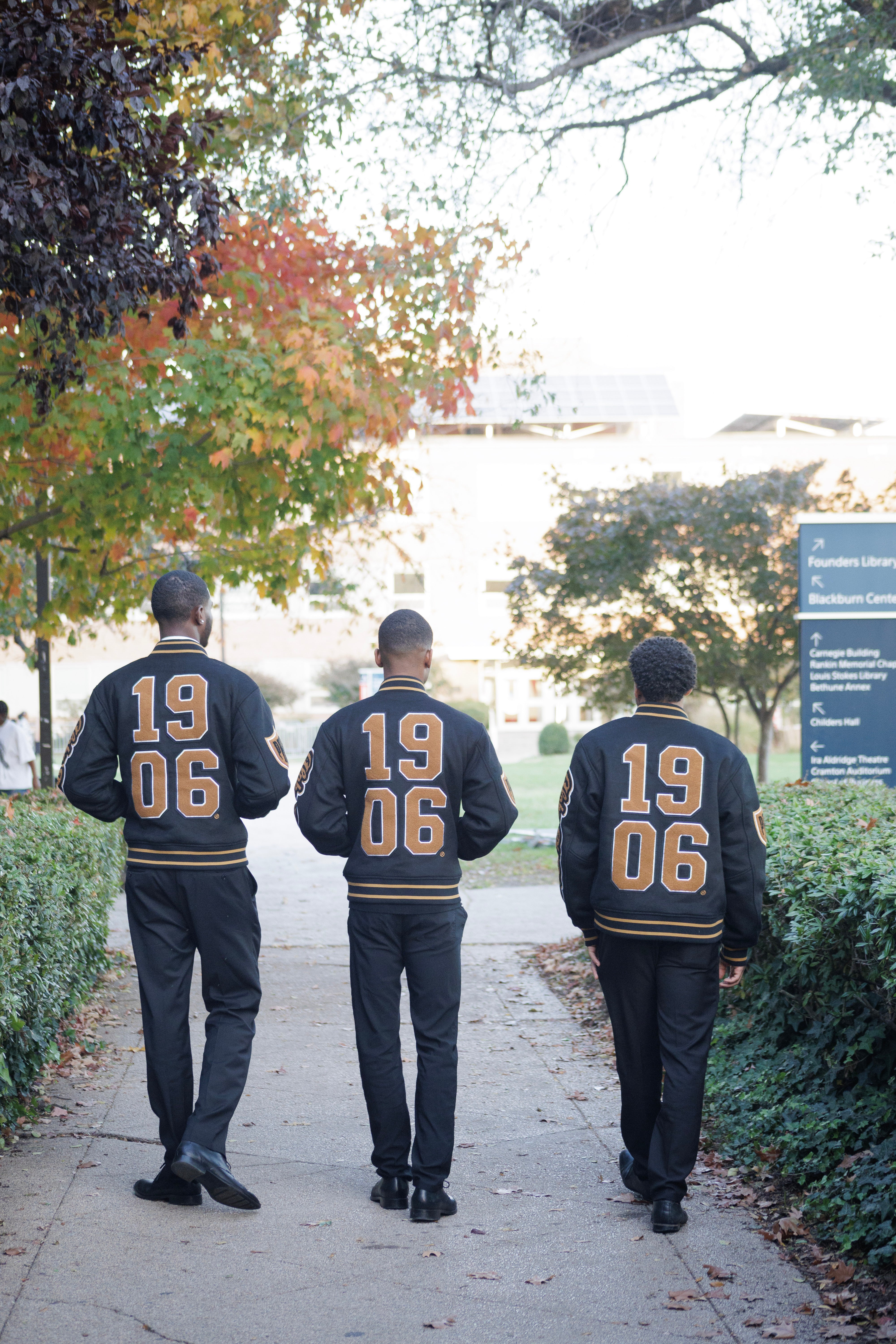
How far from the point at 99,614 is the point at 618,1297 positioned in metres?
10.2

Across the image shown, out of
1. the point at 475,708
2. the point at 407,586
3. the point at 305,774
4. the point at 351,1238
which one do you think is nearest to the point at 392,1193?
the point at 351,1238

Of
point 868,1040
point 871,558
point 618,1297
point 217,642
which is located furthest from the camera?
point 217,642

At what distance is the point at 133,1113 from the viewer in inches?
207

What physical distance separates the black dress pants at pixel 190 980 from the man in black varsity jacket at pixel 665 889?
1.12 meters

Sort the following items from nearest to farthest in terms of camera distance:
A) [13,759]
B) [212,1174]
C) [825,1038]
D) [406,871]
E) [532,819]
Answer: [212,1174], [406,871], [825,1038], [13,759], [532,819]

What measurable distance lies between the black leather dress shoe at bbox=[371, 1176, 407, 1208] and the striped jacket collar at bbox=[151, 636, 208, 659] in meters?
1.85

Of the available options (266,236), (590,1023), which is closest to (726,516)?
(266,236)

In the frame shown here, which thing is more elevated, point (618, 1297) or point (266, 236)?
point (266, 236)

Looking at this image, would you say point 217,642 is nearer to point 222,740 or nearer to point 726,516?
point 726,516

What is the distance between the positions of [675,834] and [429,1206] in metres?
1.43

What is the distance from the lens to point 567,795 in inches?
171

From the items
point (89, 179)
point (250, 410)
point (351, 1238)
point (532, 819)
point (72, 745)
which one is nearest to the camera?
point (351, 1238)

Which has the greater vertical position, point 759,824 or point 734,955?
point 759,824

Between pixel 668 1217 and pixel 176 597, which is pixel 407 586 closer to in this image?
pixel 176 597
